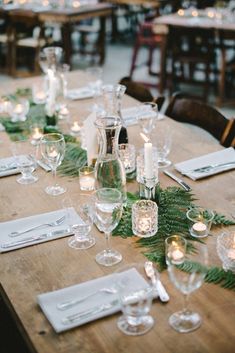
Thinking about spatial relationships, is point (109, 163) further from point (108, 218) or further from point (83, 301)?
point (83, 301)

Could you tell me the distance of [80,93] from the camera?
296 cm

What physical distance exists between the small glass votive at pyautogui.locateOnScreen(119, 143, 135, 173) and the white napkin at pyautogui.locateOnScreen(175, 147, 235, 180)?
0.57 ft

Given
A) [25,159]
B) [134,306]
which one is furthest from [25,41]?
[134,306]

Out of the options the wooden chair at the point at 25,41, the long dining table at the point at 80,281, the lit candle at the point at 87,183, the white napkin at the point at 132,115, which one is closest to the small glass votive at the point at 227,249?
the long dining table at the point at 80,281

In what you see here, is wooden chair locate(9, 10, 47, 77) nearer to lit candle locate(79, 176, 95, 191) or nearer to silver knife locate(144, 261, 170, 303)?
lit candle locate(79, 176, 95, 191)

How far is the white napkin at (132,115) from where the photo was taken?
8.09 ft

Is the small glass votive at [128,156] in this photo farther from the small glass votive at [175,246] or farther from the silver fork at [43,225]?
the small glass votive at [175,246]

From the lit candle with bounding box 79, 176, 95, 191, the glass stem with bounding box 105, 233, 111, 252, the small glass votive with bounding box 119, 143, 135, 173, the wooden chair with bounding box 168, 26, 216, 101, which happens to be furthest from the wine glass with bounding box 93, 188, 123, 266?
the wooden chair with bounding box 168, 26, 216, 101

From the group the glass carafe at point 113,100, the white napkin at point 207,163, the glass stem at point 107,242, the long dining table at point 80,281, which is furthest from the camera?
the glass carafe at point 113,100

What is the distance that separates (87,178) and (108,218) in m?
0.48

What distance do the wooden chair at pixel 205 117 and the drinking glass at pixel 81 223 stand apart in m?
0.88

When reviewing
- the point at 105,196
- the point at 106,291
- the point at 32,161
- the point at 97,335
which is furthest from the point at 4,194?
the point at 97,335

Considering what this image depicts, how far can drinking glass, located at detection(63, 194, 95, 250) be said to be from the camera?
5.09ft

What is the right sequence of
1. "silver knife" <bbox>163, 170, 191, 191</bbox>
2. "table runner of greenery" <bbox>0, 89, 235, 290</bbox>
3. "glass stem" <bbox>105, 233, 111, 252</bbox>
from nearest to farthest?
"table runner of greenery" <bbox>0, 89, 235, 290</bbox>, "glass stem" <bbox>105, 233, 111, 252</bbox>, "silver knife" <bbox>163, 170, 191, 191</bbox>
